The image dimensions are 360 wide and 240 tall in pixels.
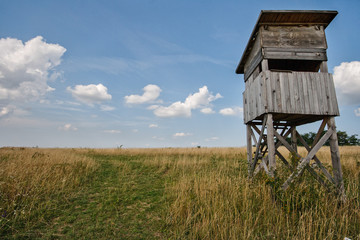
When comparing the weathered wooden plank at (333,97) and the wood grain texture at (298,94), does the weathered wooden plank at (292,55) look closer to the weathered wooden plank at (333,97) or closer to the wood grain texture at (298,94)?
the wood grain texture at (298,94)

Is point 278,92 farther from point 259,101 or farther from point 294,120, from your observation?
point 294,120

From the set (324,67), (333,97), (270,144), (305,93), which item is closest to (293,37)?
(324,67)

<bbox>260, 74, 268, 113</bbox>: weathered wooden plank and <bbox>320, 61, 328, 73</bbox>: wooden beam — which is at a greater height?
<bbox>320, 61, 328, 73</bbox>: wooden beam

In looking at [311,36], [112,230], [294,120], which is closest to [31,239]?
[112,230]

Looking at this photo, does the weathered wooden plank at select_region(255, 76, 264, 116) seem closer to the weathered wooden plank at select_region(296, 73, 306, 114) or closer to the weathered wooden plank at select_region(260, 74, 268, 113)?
the weathered wooden plank at select_region(260, 74, 268, 113)

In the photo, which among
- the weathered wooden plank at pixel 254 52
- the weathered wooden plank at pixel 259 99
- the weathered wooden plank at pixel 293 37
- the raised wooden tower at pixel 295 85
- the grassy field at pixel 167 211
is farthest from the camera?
the weathered wooden plank at pixel 254 52

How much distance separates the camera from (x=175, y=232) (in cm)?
416

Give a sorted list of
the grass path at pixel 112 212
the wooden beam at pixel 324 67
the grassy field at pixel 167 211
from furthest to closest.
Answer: the wooden beam at pixel 324 67 → the grass path at pixel 112 212 → the grassy field at pixel 167 211

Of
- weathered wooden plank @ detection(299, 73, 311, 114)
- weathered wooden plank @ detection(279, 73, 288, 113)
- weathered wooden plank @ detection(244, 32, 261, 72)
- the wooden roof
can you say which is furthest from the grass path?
the wooden roof

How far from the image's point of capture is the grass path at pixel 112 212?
4.45 metres

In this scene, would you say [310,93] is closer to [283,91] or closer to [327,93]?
[327,93]

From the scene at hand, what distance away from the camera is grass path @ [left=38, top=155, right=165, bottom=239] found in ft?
14.6

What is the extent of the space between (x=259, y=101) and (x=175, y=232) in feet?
17.6

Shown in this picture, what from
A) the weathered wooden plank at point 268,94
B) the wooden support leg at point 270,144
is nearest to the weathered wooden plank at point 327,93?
the weathered wooden plank at point 268,94
